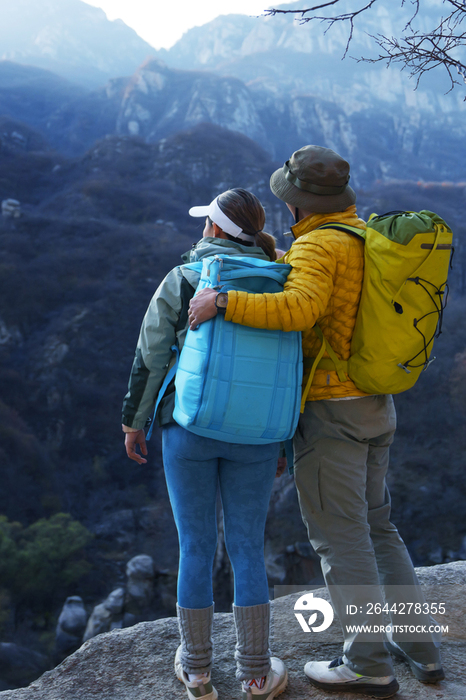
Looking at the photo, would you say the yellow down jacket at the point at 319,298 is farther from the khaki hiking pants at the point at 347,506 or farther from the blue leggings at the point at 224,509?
the blue leggings at the point at 224,509

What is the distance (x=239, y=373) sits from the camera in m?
1.13

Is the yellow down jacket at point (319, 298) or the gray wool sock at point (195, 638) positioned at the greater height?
the yellow down jacket at point (319, 298)

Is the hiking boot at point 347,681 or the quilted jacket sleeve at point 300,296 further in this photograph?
the hiking boot at point 347,681

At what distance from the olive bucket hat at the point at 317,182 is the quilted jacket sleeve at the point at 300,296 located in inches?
3.9

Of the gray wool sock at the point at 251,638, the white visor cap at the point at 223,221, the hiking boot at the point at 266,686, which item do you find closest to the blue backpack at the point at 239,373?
the white visor cap at the point at 223,221

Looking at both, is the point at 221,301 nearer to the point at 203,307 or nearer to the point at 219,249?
the point at 203,307

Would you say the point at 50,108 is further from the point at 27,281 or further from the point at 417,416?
the point at 417,416

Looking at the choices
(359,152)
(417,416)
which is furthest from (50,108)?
(417,416)

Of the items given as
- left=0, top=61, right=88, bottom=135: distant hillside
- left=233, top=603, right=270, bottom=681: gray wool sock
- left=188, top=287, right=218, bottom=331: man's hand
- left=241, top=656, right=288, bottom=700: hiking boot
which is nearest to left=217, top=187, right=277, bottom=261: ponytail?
left=188, top=287, right=218, bottom=331: man's hand

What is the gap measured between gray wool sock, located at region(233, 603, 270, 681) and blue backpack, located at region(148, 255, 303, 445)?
0.43 meters

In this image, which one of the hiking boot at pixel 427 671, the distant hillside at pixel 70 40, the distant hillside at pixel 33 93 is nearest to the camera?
the hiking boot at pixel 427 671

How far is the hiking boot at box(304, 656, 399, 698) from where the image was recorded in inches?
49.5

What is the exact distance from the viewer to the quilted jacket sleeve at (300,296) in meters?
1.12

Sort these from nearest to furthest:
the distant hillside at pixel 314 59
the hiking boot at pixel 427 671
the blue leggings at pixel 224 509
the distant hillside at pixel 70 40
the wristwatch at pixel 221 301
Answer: the wristwatch at pixel 221 301 → the blue leggings at pixel 224 509 → the hiking boot at pixel 427 671 → the distant hillside at pixel 314 59 → the distant hillside at pixel 70 40
